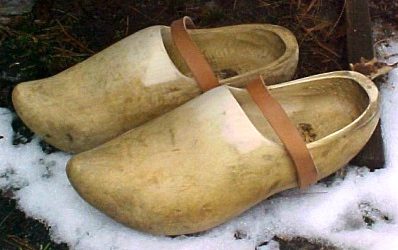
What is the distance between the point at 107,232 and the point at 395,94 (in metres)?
0.80

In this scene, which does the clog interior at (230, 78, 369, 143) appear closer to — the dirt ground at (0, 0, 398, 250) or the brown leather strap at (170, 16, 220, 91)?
the brown leather strap at (170, 16, 220, 91)

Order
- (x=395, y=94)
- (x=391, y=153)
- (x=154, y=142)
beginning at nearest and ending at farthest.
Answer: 1. (x=154, y=142)
2. (x=391, y=153)
3. (x=395, y=94)

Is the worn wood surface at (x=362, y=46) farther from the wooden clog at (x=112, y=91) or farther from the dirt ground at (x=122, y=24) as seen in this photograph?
the wooden clog at (x=112, y=91)

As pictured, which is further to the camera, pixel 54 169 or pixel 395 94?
pixel 395 94

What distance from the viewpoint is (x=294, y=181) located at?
155 centimetres

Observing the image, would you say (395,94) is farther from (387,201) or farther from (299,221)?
(299,221)

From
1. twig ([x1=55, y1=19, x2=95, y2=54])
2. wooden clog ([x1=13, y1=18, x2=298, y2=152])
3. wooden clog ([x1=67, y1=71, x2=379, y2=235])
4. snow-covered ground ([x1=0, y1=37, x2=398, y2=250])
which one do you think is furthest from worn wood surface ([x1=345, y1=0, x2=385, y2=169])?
twig ([x1=55, y1=19, x2=95, y2=54])

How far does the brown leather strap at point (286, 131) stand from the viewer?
1486 millimetres

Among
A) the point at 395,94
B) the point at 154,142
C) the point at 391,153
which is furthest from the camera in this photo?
the point at 395,94

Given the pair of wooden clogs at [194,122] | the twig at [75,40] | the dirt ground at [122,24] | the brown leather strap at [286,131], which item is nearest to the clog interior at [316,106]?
the pair of wooden clogs at [194,122]

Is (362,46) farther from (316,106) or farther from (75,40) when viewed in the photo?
(75,40)

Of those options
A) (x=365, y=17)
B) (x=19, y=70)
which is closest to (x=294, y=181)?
(x=365, y=17)

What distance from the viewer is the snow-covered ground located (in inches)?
61.9

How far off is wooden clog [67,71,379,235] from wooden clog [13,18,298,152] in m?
0.08
